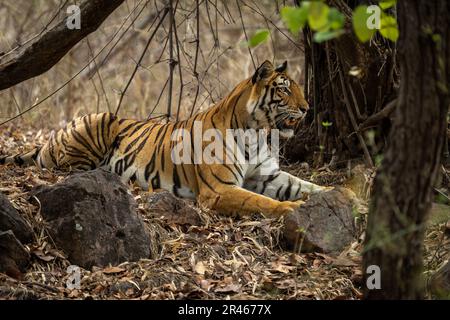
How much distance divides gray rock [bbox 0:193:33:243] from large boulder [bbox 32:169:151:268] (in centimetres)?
14

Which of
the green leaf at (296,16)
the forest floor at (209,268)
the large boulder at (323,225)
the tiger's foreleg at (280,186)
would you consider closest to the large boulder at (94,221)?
the forest floor at (209,268)

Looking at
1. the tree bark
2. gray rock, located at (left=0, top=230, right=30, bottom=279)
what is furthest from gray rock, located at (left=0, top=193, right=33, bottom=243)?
the tree bark

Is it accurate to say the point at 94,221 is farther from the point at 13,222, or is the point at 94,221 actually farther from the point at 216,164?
the point at 216,164

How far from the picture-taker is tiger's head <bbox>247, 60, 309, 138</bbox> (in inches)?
257

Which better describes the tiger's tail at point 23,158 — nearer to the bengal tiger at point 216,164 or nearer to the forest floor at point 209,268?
the bengal tiger at point 216,164

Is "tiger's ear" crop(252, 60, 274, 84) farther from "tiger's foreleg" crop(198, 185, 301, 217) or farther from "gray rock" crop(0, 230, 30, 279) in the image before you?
"gray rock" crop(0, 230, 30, 279)

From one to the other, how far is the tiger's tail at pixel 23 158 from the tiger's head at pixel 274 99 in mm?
2162

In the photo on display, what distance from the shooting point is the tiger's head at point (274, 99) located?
6.52 m

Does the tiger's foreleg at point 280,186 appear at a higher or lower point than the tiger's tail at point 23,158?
lower

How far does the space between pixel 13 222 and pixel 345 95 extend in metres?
3.06

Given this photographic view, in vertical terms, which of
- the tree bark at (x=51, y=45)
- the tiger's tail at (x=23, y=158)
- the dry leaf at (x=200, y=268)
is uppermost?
the tree bark at (x=51, y=45)

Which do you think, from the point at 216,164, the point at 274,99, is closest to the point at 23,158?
the point at 216,164

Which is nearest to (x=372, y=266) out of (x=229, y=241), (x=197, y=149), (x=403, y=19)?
(x=403, y=19)

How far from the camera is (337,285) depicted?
190 inches
